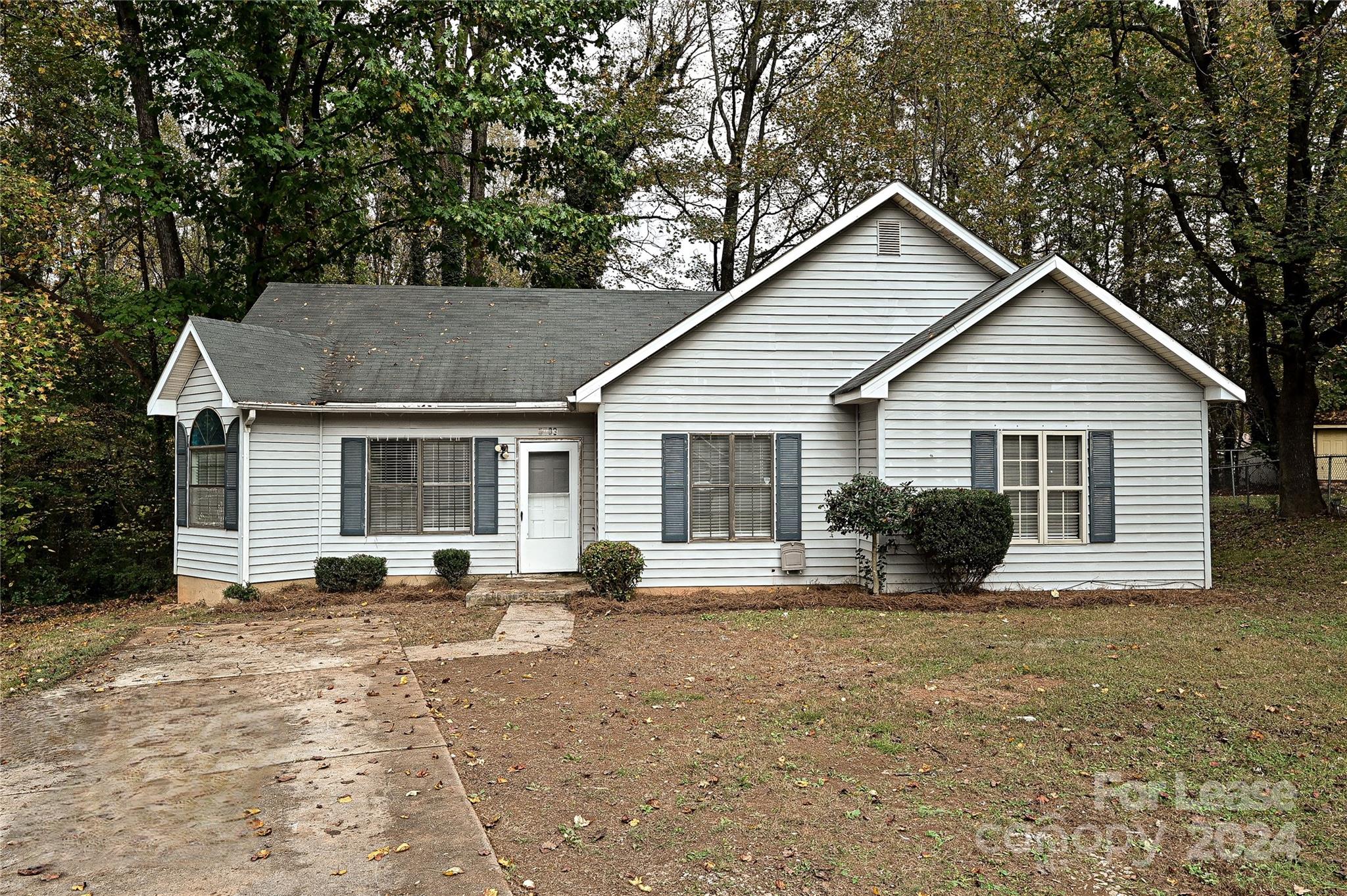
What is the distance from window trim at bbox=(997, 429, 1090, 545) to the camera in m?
11.1

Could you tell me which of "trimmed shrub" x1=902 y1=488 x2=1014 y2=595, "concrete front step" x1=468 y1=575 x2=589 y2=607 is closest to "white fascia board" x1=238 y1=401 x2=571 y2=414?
"concrete front step" x1=468 y1=575 x2=589 y2=607

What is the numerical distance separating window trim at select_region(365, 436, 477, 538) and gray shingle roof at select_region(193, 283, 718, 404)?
658 millimetres

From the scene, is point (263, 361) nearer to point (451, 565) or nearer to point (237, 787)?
point (451, 565)

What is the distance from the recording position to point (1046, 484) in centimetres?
1121

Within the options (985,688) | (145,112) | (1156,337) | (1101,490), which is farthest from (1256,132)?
(145,112)

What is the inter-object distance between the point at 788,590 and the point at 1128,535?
4.72 metres

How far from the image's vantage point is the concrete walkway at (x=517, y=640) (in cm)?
840

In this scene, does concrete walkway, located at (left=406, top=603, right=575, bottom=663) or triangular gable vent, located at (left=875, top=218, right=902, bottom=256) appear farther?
triangular gable vent, located at (left=875, top=218, right=902, bottom=256)

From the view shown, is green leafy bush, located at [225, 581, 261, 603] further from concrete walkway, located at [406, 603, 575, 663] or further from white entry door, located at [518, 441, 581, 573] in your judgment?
concrete walkway, located at [406, 603, 575, 663]

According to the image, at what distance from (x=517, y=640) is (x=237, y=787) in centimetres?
405

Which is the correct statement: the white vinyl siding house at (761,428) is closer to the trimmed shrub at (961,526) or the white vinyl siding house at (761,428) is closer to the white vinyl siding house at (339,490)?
the white vinyl siding house at (339,490)

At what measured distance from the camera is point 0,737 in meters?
6.02

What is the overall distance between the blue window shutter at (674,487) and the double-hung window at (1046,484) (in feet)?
14.4

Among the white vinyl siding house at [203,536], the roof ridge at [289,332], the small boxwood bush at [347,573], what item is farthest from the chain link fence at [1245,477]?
the white vinyl siding house at [203,536]
